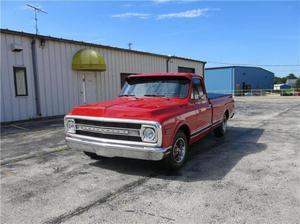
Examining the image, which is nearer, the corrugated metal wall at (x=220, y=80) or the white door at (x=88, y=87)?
the white door at (x=88, y=87)

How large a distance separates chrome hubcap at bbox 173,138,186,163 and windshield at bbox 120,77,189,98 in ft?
3.39

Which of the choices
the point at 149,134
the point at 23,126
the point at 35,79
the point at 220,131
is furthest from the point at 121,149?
the point at 35,79

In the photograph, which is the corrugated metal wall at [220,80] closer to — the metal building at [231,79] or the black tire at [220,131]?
the metal building at [231,79]

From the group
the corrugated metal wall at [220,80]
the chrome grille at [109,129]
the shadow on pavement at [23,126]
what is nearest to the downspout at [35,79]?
the shadow on pavement at [23,126]

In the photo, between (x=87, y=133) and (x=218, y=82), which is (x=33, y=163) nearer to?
(x=87, y=133)

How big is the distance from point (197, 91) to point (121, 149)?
251cm

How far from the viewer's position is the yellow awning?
14381 mm

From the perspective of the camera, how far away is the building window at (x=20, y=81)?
12.2 metres

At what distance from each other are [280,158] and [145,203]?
3.57 meters

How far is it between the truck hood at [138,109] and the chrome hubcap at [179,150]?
0.64 m

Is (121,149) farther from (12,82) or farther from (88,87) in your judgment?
(88,87)

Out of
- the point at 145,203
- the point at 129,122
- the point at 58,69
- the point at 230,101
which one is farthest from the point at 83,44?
the point at 145,203

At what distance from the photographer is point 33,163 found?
600 centimetres

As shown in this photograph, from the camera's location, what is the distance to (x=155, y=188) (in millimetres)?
4477
